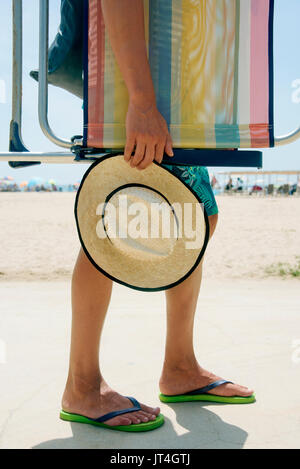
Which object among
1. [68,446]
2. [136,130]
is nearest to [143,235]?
[136,130]

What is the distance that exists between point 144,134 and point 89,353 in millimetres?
710

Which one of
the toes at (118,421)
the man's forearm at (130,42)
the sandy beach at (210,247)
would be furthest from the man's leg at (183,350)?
the sandy beach at (210,247)

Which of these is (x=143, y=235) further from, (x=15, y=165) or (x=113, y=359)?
(x=113, y=359)

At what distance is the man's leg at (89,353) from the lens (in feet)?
4.93

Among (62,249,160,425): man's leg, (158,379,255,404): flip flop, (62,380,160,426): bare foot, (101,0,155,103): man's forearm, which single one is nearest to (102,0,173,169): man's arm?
(101,0,155,103): man's forearm

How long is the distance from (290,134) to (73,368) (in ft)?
3.23

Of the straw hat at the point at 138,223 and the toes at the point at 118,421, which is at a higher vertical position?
the straw hat at the point at 138,223

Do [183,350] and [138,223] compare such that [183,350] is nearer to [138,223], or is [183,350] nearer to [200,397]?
[200,397]

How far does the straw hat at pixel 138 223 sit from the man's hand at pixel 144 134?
0.10 ft

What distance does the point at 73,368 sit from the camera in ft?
5.09

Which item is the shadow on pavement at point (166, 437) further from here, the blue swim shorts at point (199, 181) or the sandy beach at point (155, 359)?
the blue swim shorts at point (199, 181)

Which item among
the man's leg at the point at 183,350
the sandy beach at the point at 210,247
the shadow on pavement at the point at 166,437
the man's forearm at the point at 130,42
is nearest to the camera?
the man's forearm at the point at 130,42

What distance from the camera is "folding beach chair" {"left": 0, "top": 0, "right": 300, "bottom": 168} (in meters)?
1.34

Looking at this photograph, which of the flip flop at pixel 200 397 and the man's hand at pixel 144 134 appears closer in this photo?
the man's hand at pixel 144 134
